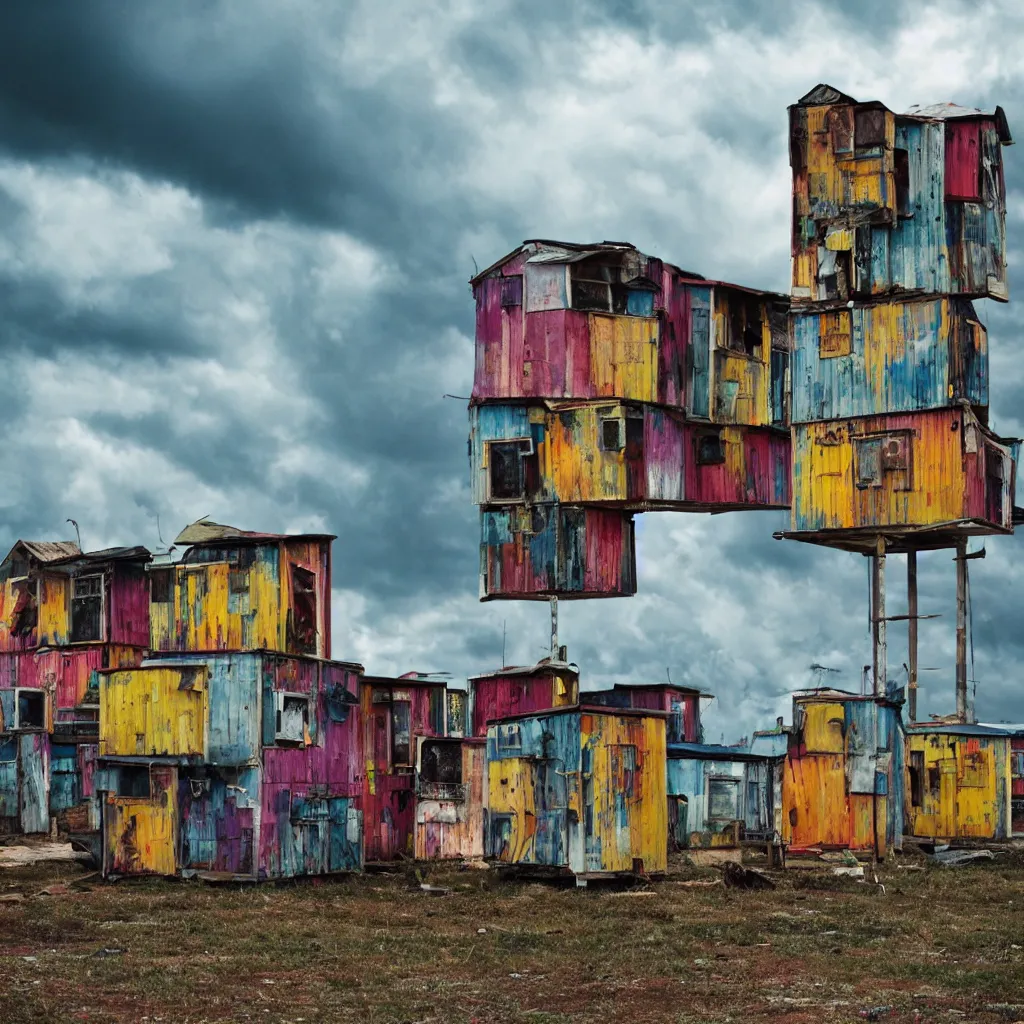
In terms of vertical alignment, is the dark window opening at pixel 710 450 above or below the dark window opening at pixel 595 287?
below

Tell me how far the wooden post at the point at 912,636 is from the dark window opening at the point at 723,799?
10.2m

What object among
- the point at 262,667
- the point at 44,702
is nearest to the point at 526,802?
the point at 262,667

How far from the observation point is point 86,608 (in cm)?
5222

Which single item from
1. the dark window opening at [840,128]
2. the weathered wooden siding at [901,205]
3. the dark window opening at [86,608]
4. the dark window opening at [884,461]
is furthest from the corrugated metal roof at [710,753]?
the dark window opening at [86,608]

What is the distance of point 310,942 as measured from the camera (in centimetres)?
2398

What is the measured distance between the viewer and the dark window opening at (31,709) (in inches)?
2039

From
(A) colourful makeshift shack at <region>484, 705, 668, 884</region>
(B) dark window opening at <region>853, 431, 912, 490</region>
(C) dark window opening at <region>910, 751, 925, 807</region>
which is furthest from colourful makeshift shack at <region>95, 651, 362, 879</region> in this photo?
(C) dark window opening at <region>910, 751, 925, 807</region>

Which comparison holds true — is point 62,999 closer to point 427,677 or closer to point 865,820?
point 865,820

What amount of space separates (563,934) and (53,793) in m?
26.6

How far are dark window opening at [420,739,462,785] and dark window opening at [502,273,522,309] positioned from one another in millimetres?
14018

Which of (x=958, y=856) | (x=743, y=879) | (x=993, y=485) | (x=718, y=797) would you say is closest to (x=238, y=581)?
(x=743, y=879)

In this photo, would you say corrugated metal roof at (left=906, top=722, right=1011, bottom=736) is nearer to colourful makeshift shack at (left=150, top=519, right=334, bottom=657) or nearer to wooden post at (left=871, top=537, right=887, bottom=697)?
wooden post at (left=871, top=537, right=887, bottom=697)

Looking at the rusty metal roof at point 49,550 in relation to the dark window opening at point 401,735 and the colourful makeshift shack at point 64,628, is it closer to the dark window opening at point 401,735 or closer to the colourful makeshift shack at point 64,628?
the colourful makeshift shack at point 64,628

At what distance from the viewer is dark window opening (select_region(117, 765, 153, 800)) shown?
3353 centimetres
